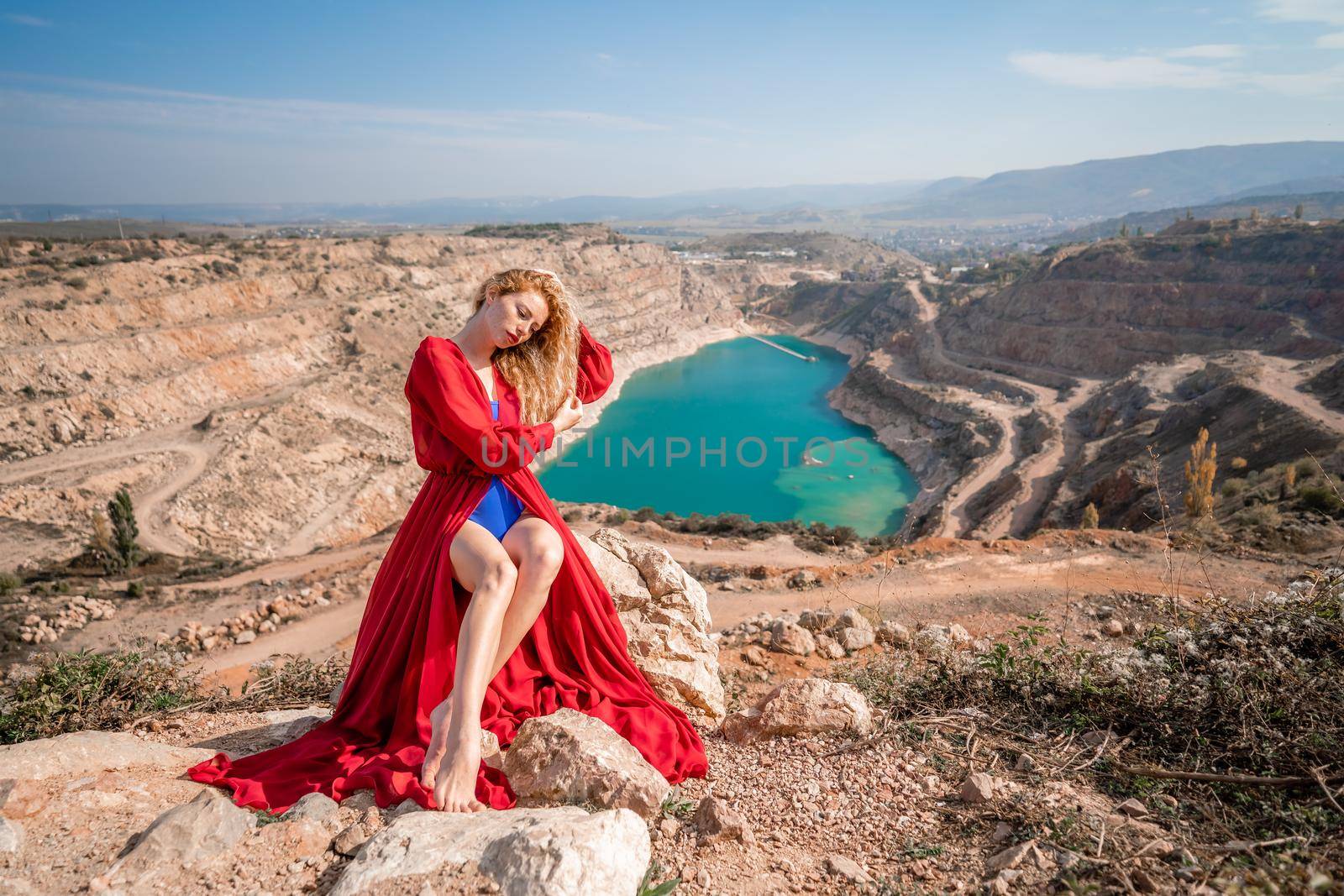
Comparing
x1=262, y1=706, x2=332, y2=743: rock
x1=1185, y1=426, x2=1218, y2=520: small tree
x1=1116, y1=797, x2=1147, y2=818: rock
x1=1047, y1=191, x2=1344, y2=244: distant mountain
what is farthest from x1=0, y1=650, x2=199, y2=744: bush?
x1=1047, y1=191, x2=1344, y2=244: distant mountain

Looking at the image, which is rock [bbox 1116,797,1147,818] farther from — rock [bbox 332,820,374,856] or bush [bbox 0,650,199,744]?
bush [bbox 0,650,199,744]

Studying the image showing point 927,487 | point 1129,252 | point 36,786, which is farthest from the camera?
point 1129,252

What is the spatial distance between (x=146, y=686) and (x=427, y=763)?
2810 millimetres

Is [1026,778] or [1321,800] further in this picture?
[1026,778]

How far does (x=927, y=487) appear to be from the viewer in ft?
99.2

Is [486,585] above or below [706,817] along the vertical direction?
above

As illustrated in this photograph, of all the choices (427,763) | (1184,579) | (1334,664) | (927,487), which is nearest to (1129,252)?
(927,487)

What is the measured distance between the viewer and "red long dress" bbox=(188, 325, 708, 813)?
2775 millimetres

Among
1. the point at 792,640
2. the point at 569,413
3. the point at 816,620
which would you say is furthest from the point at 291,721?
the point at 816,620

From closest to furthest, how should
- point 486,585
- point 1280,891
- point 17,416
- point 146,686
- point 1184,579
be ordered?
point 1280,891 → point 486,585 → point 146,686 → point 1184,579 → point 17,416

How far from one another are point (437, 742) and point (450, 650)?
1.40 ft

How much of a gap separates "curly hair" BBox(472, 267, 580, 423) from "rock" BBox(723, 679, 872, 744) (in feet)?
6.32

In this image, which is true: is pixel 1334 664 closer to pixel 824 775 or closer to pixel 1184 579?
pixel 824 775

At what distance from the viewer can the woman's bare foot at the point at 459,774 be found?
7.81 feet
